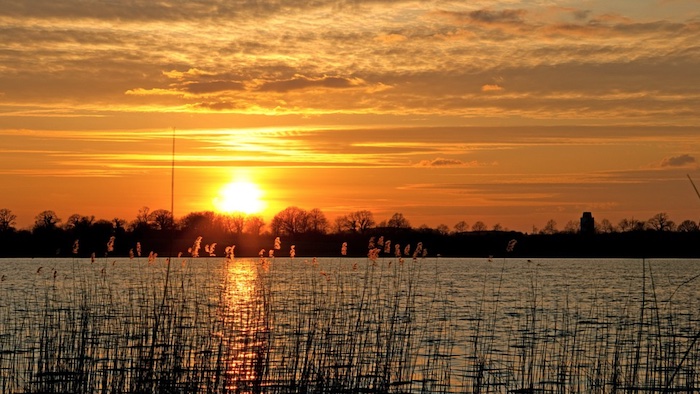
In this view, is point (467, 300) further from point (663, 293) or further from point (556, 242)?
point (556, 242)

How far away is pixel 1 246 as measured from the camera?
6019cm

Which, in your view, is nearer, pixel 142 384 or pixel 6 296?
pixel 142 384

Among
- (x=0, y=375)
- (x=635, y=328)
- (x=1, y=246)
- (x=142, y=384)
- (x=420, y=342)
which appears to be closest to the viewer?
(x=142, y=384)

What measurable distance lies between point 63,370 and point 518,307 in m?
26.1

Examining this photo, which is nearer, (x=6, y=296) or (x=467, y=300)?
(x=6, y=296)

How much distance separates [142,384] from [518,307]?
26.4 meters

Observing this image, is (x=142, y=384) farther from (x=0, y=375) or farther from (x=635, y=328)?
(x=635, y=328)

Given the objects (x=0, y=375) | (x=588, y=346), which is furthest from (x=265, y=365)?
(x=588, y=346)

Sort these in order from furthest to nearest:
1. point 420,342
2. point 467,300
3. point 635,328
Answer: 1. point 467,300
2. point 635,328
3. point 420,342

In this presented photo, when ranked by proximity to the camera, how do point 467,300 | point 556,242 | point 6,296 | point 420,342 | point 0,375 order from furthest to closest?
point 556,242
point 467,300
point 6,296
point 420,342
point 0,375

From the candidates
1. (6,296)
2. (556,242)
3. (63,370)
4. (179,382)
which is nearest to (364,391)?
(179,382)

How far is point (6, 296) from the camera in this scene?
1400 inches

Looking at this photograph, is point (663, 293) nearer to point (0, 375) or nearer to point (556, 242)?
point (556, 242)

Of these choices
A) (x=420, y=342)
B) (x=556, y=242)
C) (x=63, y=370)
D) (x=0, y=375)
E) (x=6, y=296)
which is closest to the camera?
(x=63, y=370)
